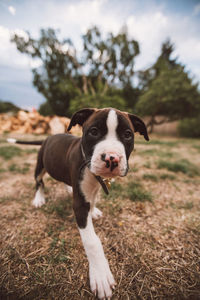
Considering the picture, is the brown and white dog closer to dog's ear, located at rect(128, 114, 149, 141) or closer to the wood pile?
dog's ear, located at rect(128, 114, 149, 141)

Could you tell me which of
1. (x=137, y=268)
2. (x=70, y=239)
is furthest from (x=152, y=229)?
(x=70, y=239)

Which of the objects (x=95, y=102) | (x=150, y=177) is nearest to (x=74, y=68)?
(x=95, y=102)

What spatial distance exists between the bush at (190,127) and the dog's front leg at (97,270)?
20.8 meters

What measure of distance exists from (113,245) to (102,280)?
0.43m

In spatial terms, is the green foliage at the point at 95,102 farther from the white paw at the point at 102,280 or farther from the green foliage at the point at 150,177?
the white paw at the point at 102,280

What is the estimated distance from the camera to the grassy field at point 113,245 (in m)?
1.33

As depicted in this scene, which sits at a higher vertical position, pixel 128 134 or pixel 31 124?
pixel 31 124

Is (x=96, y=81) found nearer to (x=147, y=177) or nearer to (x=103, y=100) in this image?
(x=103, y=100)

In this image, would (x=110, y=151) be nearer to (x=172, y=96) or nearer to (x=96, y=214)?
(x=96, y=214)

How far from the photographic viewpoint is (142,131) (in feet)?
6.37

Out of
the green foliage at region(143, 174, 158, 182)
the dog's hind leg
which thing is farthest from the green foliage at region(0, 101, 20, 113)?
the green foliage at region(143, 174, 158, 182)

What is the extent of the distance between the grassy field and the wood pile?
349 inches

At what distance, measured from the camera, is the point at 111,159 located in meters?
1.22

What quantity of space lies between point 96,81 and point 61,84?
5.89m
